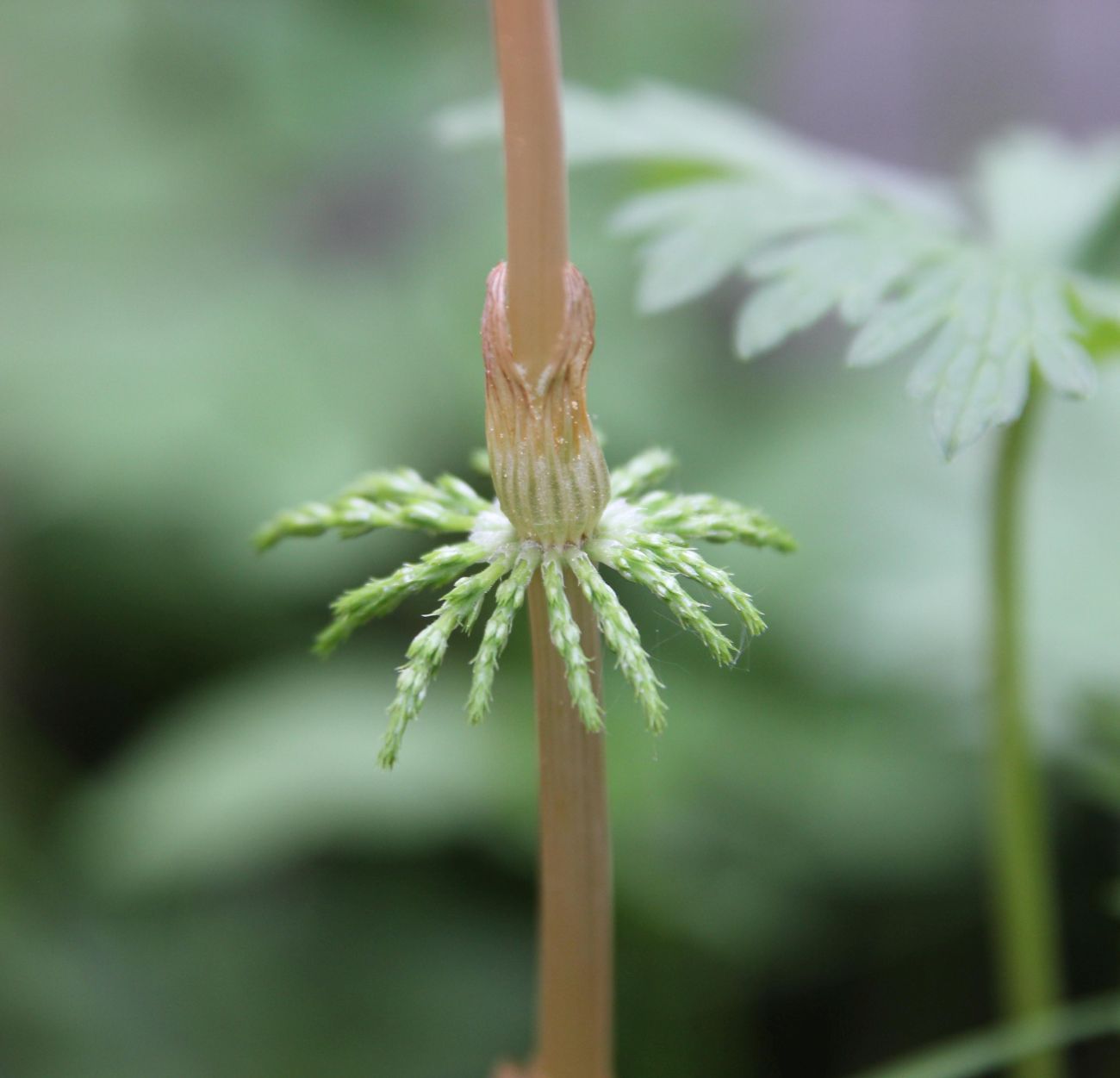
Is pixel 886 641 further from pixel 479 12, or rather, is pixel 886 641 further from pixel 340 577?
pixel 479 12

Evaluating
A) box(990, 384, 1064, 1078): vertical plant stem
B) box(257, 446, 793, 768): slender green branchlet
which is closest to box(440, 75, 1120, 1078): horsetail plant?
box(990, 384, 1064, 1078): vertical plant stem

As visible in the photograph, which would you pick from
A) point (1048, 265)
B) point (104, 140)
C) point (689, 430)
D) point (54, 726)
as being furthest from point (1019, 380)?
point (104, 140)

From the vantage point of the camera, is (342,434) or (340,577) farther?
(342,434)

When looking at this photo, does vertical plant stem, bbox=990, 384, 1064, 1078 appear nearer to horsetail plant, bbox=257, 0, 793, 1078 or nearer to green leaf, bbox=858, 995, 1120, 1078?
green leaf, bbox=858, 995, 1120, 1078

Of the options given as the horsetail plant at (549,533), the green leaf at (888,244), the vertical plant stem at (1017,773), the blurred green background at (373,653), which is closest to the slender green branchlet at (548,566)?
the horsetail plant at (549,533)

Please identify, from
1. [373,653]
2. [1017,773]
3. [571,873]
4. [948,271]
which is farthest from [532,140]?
[373,653]

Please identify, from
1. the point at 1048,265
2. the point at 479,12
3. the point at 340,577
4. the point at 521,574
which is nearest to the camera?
the point at 521,574
